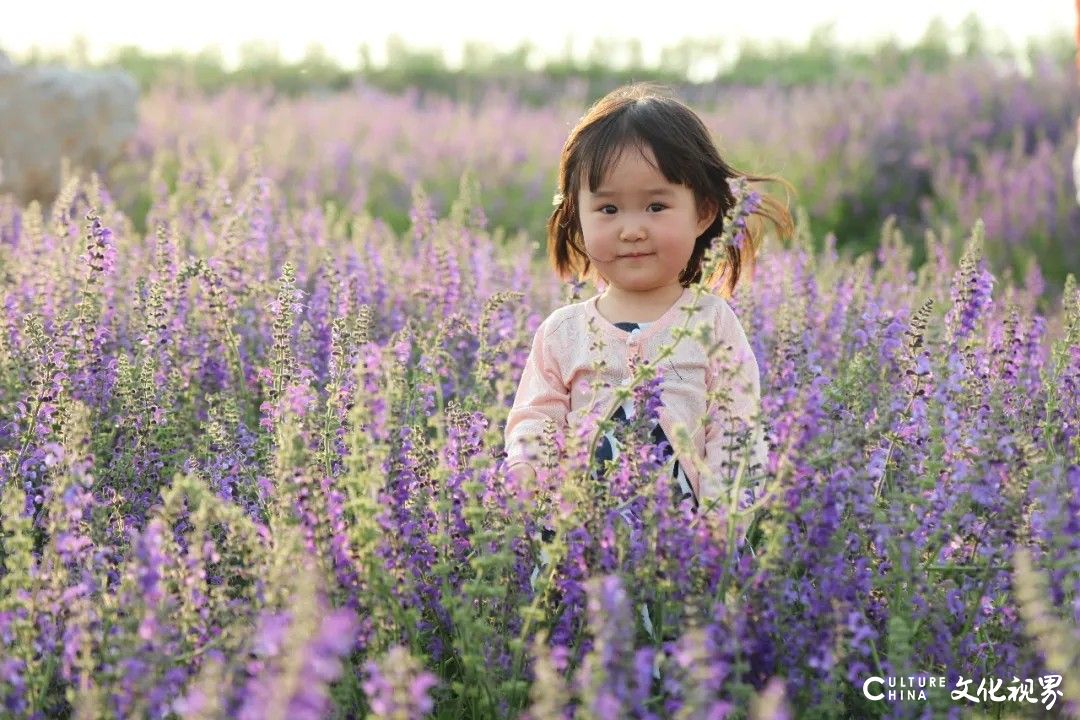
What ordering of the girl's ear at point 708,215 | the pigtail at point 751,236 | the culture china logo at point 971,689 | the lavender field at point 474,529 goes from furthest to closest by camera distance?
the pigtail at point 751,236 < the girl's ear at point 708,215 < the culture china logo at point 971,689 < the lavender field at point 474,529

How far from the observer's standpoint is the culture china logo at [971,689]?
2.18 metres

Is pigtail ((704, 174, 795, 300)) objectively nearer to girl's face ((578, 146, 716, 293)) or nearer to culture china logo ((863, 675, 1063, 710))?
girl's face ((578, 146, 716, 293))

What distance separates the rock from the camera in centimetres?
1057

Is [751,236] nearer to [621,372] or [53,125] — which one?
[621,372]

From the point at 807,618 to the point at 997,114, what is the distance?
415 inches

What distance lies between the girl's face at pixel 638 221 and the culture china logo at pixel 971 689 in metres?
1.16

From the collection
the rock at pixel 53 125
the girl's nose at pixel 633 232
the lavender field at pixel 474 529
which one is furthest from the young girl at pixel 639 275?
the rock at pixel 53 125

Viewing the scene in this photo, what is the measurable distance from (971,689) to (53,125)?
9709 millimetres

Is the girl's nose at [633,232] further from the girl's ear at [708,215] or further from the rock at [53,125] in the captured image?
the rock at [53,125]

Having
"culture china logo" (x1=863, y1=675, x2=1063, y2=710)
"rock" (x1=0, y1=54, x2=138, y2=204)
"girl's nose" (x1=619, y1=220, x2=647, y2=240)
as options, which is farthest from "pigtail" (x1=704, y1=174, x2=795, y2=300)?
"rock" (x1=0, y1=54, x2=138, y2=204)

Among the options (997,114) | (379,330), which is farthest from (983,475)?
(997,114)

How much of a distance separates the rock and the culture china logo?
30.9 ft

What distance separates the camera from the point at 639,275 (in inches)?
125

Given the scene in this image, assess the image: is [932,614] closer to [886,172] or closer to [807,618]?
[807,618]
